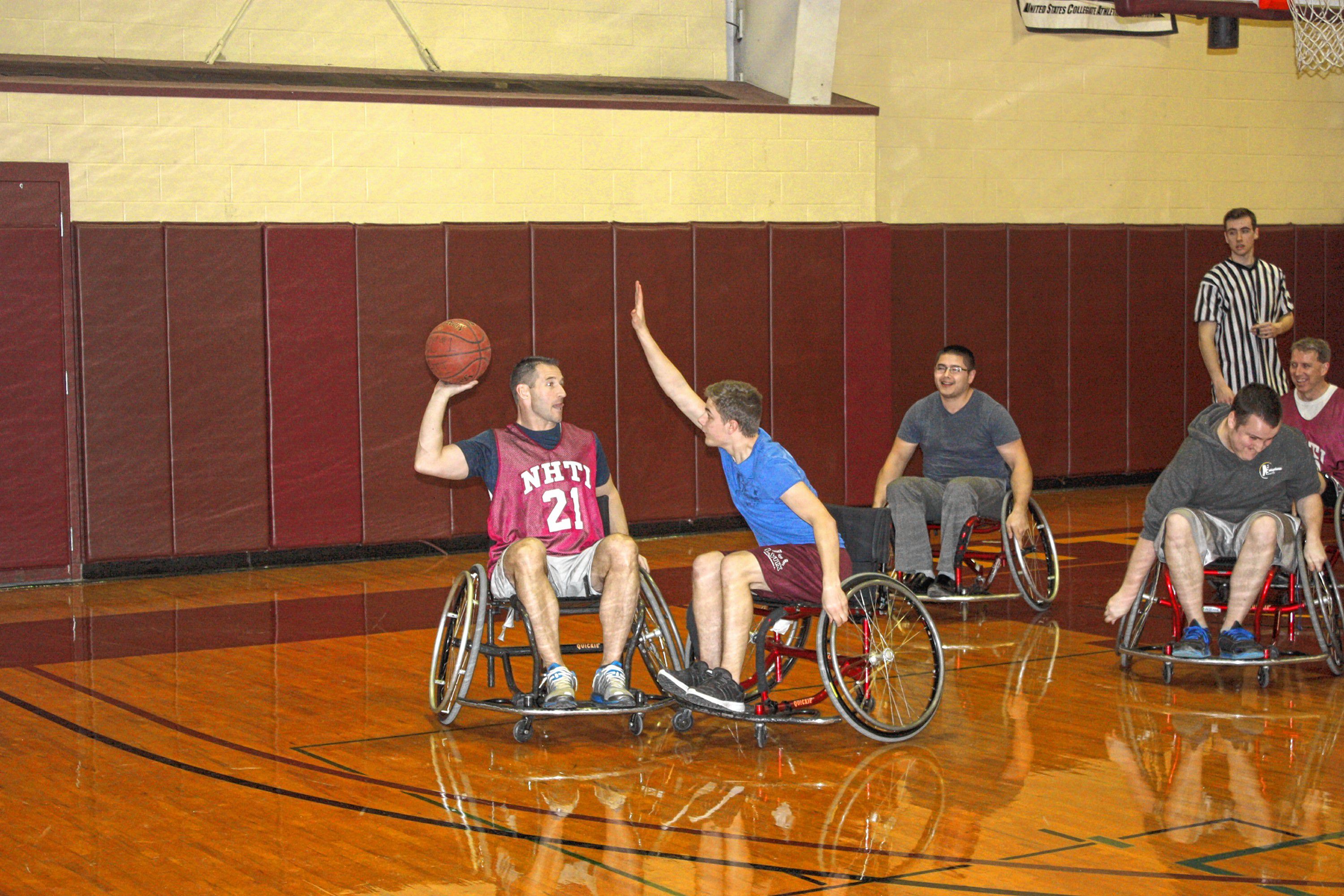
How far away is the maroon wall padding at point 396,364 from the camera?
779 cm

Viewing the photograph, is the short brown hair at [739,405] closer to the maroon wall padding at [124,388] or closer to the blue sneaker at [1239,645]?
the blue sneaker at [1239,645]

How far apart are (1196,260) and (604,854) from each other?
8.31 m

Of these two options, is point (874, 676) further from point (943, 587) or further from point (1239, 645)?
point (943, 587)

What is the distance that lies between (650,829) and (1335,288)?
9058 mm

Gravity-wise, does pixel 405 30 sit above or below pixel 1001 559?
above

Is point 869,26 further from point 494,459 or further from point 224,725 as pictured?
point 224,725

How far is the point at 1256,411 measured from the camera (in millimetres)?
4648

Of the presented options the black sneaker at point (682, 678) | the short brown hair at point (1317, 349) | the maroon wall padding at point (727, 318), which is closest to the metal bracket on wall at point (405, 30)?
the maroon wall padding at point (727, 318)

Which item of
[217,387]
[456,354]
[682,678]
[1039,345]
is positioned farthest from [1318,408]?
[217,387]

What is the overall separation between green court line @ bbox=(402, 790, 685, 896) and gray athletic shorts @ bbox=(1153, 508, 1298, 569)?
2.33m

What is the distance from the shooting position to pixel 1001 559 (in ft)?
20.9

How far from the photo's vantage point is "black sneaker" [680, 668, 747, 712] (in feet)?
13.6

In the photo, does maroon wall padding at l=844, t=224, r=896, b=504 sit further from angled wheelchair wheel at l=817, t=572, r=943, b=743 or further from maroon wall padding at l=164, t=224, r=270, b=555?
angled wheelchair wheel at l=817, t=572, r=943, b=743

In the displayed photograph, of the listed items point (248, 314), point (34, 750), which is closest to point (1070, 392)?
point (248, 314)
